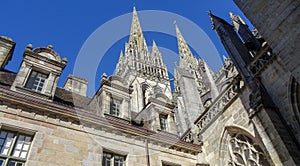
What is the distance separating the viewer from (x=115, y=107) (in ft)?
29.6

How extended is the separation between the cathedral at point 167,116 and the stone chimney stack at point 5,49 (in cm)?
3

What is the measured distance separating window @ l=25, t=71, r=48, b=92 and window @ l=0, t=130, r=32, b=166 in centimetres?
180

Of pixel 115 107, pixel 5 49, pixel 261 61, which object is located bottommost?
pixel 261 61

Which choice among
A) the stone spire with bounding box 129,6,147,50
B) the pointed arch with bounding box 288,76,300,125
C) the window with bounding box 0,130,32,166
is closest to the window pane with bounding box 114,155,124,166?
the window with bounding box 0,130,32,166

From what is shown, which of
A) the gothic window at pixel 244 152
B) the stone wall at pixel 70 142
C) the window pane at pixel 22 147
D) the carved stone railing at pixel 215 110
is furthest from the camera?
the carved stone railing at pixel 215 110

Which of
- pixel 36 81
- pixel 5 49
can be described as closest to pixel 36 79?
pixel 36 81

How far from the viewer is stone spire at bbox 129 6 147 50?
53.8 metres

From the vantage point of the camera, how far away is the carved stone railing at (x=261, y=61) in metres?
7.03

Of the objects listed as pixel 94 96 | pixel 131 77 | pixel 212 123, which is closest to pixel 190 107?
pixel 212 123

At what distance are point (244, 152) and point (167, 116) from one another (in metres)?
3.83

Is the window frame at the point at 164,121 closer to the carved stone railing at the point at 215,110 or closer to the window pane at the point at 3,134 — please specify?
the carved stone railing at the point at 215,110

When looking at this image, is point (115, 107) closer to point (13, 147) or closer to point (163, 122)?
point (163, 122)

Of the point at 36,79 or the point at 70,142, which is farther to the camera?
the point at 36,79

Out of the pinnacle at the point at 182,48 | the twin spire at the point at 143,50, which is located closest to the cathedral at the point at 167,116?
the twin spire at the point at 143,50
